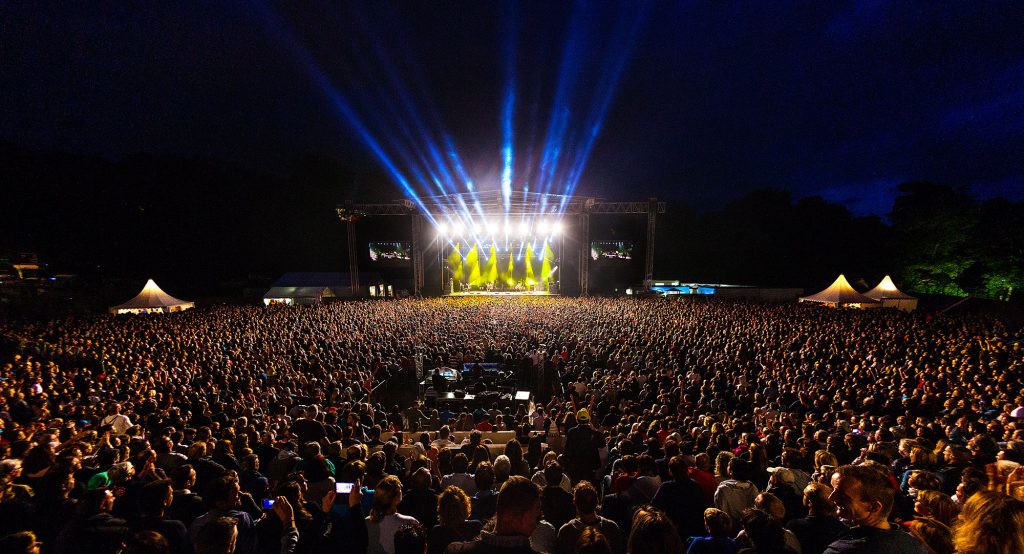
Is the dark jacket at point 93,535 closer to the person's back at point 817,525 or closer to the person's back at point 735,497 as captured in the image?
the person's back at point 735,497

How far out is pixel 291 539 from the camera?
2516mm

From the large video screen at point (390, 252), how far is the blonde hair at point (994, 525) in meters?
36.0

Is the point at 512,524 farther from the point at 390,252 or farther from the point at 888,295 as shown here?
the point at 390,252

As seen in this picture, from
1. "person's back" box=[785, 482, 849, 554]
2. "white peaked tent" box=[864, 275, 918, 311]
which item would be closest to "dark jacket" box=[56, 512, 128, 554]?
"person's back" box=[785, 482, 849, 554]

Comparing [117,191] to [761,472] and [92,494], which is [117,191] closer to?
[92,494]

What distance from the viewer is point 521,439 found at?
5.72 m

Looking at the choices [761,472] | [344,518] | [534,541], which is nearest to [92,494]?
[344,518]

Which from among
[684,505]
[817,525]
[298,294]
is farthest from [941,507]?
[298,294]

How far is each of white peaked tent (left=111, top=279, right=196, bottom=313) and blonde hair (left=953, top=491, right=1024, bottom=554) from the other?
25.3 metres

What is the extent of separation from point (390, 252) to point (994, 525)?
119 ft

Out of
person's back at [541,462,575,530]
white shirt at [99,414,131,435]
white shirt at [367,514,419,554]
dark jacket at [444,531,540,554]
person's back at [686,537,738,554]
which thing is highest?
dark jacket at [444,531,540,554]

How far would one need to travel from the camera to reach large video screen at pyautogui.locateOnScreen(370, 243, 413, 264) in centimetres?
3522

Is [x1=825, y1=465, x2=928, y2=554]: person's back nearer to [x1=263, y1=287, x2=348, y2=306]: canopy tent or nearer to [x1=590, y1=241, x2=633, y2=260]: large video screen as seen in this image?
[x1=263, y1=287, x2=348, y2=306]: canopy tent

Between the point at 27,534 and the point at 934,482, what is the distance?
526 centimetres
